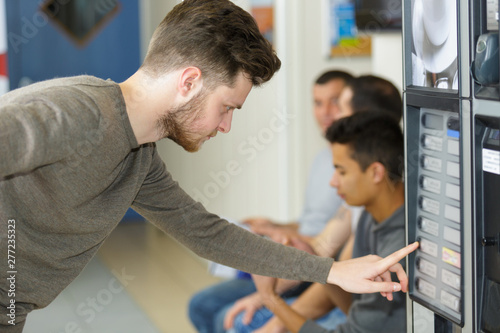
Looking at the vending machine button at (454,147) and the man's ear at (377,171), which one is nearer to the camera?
the vending machine button at (454,147)

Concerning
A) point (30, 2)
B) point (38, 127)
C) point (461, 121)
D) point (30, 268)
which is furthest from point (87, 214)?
point (30, 2)

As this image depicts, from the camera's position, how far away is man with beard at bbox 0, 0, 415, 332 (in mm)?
975

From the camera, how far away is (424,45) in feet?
3.56

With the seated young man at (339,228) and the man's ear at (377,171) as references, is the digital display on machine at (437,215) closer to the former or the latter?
the man's ear at (377,171)

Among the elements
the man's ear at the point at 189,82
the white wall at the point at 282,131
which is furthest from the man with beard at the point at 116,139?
the white wall at the point at 282,131

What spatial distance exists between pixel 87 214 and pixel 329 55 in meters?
2.11

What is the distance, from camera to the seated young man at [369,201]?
1.57 m

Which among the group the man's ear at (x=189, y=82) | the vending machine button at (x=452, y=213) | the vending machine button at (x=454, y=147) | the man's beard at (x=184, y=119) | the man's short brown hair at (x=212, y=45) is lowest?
the vending machine button at (x=452, y=213)

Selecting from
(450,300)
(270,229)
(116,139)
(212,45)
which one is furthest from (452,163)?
(270,229)

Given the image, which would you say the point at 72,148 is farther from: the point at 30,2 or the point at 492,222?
the point at 30,2

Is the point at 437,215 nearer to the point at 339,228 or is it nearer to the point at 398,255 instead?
the point at 398,255

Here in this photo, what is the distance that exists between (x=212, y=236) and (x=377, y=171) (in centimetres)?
61

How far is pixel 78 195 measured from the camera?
103 centimetres

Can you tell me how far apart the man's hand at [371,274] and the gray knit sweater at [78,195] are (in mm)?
31
